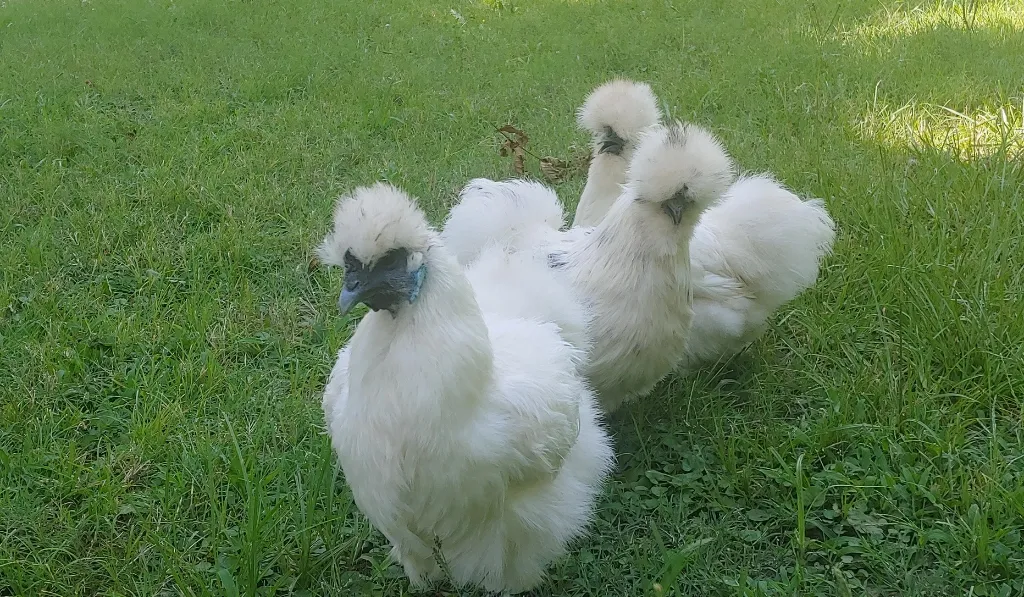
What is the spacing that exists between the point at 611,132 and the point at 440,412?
2127mm

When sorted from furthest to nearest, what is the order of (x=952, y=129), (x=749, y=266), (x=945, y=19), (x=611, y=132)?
(x=945, y=19) < (x=952, y=129) < (x=611, y=132) < (x=749, y=266)

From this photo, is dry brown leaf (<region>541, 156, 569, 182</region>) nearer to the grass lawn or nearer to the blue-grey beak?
the grass lawn

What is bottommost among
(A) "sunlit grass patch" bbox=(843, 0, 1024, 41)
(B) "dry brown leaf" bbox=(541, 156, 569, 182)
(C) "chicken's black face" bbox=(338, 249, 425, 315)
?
(B) "dry brown leaf" bbox=(541, 156, 569, 182)

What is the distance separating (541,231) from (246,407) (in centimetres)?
149

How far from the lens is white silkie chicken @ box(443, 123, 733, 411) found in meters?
2.69

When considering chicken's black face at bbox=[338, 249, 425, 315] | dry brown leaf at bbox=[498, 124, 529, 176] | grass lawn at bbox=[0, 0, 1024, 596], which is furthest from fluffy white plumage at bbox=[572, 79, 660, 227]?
chicken's black face at bbox=[338, 249, 425, 315]

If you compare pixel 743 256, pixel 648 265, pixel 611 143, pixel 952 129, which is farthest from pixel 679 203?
pixel 952 129

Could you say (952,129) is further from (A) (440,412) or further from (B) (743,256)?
(A) (440,412)

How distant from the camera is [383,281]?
182cm

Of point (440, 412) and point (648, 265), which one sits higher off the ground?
point (440, 412)

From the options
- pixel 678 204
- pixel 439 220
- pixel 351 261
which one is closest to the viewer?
pixel 351 261

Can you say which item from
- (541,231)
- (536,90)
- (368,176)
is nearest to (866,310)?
(541,231)

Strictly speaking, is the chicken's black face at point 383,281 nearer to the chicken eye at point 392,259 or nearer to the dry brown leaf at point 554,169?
the chicken eye at point 392,259

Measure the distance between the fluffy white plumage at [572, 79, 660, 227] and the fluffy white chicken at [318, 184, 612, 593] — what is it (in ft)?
5.00
